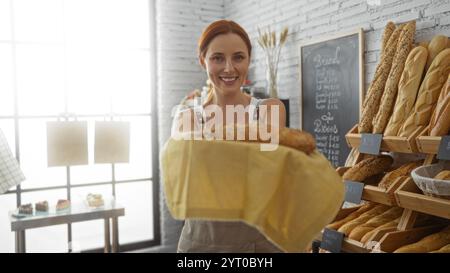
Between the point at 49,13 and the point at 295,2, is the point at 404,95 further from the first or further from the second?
the point at 49,13

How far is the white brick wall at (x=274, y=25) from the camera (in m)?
2.29

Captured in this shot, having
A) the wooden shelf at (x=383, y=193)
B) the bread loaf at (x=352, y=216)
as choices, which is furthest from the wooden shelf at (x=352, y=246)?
the wooden shelf at (x=383, y=193)

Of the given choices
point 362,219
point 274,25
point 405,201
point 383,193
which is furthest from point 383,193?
point 274,25

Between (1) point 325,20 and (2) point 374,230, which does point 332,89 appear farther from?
(2) point 374,230

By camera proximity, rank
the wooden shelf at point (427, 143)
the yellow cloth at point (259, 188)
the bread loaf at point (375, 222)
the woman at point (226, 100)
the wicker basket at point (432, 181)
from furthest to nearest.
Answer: the bread loaf at point (375, 222), the wooden shelf at point (427, 143), the wicker basket at point (432, 181), the woman at point (226, 100), the yellow cloth at point (259, 188)

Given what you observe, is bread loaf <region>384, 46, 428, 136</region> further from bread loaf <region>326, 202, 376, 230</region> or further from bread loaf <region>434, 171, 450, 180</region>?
bread loaf <region>326, 202, 376, 230</region>

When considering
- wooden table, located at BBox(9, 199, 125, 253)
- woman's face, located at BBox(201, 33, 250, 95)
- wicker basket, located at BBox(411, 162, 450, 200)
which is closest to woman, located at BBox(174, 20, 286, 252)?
woman's face, located at BBox(201, 33, 250, 95)

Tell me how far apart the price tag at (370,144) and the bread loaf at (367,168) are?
9cm

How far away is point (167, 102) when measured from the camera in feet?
13.4

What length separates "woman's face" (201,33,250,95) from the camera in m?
1.13

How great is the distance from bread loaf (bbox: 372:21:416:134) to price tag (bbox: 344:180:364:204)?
0.29m

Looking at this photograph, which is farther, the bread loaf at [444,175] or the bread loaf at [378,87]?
the bread loaf at [378,87]

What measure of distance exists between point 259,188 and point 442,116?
127cm

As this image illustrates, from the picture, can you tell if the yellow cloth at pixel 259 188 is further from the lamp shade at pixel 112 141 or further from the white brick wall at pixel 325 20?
the lamp shade at pixel 112 141
